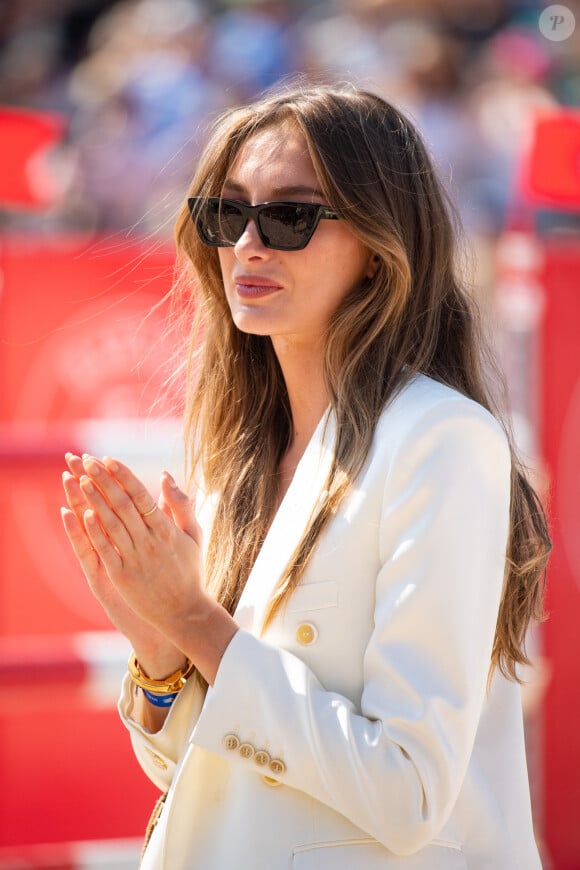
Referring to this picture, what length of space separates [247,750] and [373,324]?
0.66 m

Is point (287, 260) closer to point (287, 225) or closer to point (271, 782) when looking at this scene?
point (287, 225)

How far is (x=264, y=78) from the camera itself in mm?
6406

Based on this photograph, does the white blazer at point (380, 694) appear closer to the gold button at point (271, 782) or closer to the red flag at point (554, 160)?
the gold button at point (271, 782)

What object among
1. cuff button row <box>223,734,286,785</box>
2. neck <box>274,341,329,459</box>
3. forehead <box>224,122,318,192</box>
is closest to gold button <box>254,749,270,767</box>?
cuff button row <box>223,734,286,785</box>

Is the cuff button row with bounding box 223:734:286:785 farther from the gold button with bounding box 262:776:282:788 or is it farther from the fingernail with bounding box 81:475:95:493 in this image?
the fingernail with bounding box 81:475:95:493

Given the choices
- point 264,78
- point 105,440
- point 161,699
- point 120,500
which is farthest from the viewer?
point 264,78

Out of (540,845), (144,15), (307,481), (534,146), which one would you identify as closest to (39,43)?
(144,15)

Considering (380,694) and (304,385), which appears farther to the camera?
(304,385)

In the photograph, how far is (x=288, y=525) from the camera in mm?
1799

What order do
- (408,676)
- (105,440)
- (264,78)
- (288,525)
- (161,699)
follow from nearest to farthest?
1. (408,676)
2. (288,525)
3. (161,699)
4. (105,440)
5. (264,78)

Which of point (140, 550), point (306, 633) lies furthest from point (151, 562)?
point (306, 633)

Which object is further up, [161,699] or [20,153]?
[20,153]

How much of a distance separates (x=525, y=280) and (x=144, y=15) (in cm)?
376

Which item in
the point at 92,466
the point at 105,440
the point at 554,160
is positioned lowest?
the point at 105,440
